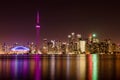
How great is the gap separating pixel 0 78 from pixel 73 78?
33.5ft

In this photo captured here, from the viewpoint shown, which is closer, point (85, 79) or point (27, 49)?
point (85, 79)

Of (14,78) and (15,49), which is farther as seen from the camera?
(15,49)

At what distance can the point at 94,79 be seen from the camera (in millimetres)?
47750

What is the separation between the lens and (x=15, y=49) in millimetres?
199875

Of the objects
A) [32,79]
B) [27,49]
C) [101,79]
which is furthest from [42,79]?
[27,49]

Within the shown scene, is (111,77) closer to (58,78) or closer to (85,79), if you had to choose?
(85,79)

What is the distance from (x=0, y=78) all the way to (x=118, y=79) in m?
16.3

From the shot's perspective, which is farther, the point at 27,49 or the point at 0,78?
the point at 27,49

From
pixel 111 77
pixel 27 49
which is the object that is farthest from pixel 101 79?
pixel 27 49

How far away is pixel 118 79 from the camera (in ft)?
161

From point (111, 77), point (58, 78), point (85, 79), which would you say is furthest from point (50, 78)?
point (111, 77)

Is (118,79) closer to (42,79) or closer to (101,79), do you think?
(101,79)

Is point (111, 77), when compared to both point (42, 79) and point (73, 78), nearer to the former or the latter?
point (73, 78)

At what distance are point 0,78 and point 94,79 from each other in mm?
12889
